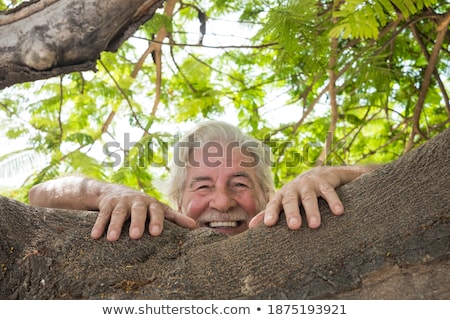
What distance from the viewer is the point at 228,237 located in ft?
→ 6.07

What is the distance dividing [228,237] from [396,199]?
644 millimetres

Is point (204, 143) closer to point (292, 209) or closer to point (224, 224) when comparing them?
point (224, 224)

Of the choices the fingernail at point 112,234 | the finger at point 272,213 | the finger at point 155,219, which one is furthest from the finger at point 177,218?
the finger at point 272,213

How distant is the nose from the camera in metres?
3.40

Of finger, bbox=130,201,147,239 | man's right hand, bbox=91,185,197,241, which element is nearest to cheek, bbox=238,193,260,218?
man's right hand, bbox=91,185,197,241

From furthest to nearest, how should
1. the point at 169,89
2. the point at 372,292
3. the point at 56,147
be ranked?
1. the point at 169,89
2. the point at 56,147
3. the point at 372,292

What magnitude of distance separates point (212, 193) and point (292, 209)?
188 centimetres

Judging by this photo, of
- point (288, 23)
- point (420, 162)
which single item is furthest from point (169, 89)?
point (420, 162)

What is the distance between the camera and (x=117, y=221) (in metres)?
1.78

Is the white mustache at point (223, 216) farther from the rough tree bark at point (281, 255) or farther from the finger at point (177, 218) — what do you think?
the rough tree bark at point (281, 255)

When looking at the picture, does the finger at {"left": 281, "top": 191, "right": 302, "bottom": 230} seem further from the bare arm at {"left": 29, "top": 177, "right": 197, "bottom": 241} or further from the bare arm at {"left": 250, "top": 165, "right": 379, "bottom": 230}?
the bare arm at {"left": 29, "top": 177, "right": 197, "bottom": 241}

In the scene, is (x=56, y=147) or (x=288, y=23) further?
(x=56, y=147)

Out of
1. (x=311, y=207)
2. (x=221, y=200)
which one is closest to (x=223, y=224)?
(x=221, y=200)

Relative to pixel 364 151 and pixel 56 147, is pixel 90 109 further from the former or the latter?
pixel 364 151
